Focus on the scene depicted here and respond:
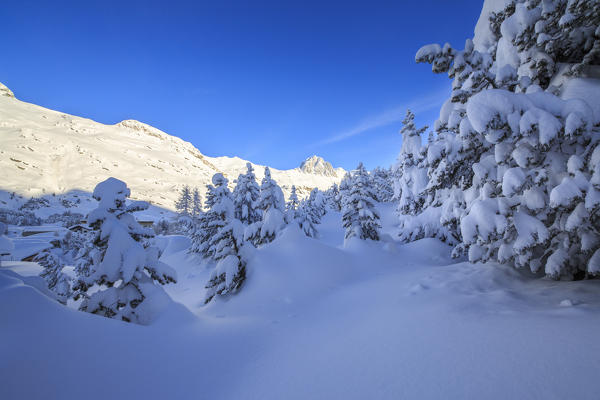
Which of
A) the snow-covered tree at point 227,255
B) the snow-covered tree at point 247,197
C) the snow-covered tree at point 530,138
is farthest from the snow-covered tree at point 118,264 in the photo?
the snow-covered tree at point 247,197

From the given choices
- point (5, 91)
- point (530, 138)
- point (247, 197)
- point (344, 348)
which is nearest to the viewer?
point (530, 138)

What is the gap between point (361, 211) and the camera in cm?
1502

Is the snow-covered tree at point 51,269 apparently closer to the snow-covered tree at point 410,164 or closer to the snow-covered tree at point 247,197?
the snow-covered tree at point 247,197

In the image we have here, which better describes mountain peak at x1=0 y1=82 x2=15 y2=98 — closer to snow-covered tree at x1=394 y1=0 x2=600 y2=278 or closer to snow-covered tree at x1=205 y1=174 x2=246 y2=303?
snow-covered tree at x1=205 y1=174 x2=246 y2=303

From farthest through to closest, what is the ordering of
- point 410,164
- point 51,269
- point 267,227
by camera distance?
point 410,164
point 267,227
point 51,269

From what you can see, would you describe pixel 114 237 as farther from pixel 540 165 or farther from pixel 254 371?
pixel 540 165

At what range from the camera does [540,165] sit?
3844 mm

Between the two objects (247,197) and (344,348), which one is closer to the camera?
(344,348)

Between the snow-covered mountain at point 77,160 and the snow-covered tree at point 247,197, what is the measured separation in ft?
258

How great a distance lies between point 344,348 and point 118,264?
5465 mm

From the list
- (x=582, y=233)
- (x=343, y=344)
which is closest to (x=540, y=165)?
(x=582, y=233)

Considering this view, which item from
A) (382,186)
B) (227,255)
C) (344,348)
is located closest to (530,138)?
(344,348)

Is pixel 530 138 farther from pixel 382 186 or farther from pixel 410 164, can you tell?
pixel 382 186

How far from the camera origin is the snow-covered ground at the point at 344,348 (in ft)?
7.47
